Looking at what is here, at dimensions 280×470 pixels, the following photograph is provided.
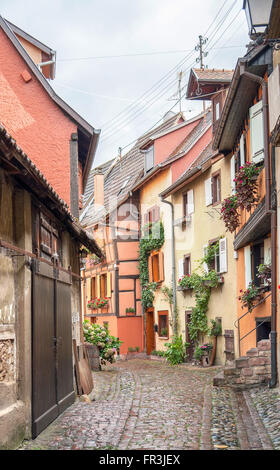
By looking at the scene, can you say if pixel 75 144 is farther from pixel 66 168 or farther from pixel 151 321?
pixel 151 321

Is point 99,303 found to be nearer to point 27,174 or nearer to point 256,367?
point 256,367

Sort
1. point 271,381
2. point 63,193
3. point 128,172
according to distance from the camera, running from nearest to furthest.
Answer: point 271,381 < point 63,193 < point 128,172

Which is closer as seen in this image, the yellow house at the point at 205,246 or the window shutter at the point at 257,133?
the window shutter at the point at 257,133

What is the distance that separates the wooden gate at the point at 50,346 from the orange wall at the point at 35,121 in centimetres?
376

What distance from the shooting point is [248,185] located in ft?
42.8

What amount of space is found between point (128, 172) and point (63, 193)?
60.2 feet

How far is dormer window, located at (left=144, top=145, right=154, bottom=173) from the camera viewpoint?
27844 millimetres

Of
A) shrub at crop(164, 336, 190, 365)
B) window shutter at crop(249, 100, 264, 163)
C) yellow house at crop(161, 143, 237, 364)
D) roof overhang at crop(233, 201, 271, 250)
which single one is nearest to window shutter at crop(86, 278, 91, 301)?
yellow house at crop(161, 143, 237, 364)

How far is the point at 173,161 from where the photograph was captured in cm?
2495

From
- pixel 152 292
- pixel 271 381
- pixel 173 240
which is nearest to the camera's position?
pixel 271 381

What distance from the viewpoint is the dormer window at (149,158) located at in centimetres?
2784

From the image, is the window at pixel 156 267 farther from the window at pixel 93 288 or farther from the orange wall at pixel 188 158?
the window at pixel 93 288

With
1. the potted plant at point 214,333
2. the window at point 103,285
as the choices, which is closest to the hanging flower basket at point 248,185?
the potted plant at point 214,333
